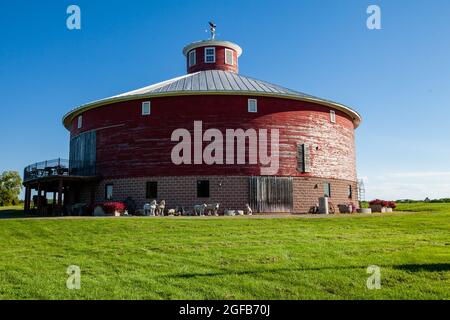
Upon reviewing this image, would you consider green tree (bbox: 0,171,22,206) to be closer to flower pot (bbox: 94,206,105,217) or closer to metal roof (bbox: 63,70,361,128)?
metal roof (bbox: 63,70,361,128)

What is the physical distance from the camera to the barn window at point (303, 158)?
103 feet

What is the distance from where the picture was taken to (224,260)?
11508mm

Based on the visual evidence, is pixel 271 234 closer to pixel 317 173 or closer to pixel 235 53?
pixel 317 173

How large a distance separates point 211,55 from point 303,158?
14731 mm

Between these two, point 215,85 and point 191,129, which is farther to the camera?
point 215,85

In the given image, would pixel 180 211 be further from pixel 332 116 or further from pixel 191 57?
pixel 191 57

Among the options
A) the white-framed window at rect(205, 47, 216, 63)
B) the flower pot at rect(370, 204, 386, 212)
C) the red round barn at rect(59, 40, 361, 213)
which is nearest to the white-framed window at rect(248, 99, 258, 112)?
the red round barn at rect(59, 40, 361, 213)

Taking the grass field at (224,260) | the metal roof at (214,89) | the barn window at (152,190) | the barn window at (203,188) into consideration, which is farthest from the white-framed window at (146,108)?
the grass field at (224,260)

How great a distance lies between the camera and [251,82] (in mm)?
35094

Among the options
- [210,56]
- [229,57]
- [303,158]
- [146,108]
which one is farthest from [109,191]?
[229,57]

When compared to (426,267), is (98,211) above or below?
above

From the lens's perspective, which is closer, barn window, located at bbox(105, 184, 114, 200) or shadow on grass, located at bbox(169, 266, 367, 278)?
shadow on grass, located at bbox(169, 266, 367, 278)

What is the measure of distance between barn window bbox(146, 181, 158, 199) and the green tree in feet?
159

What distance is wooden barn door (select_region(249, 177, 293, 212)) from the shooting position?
1178 inches
